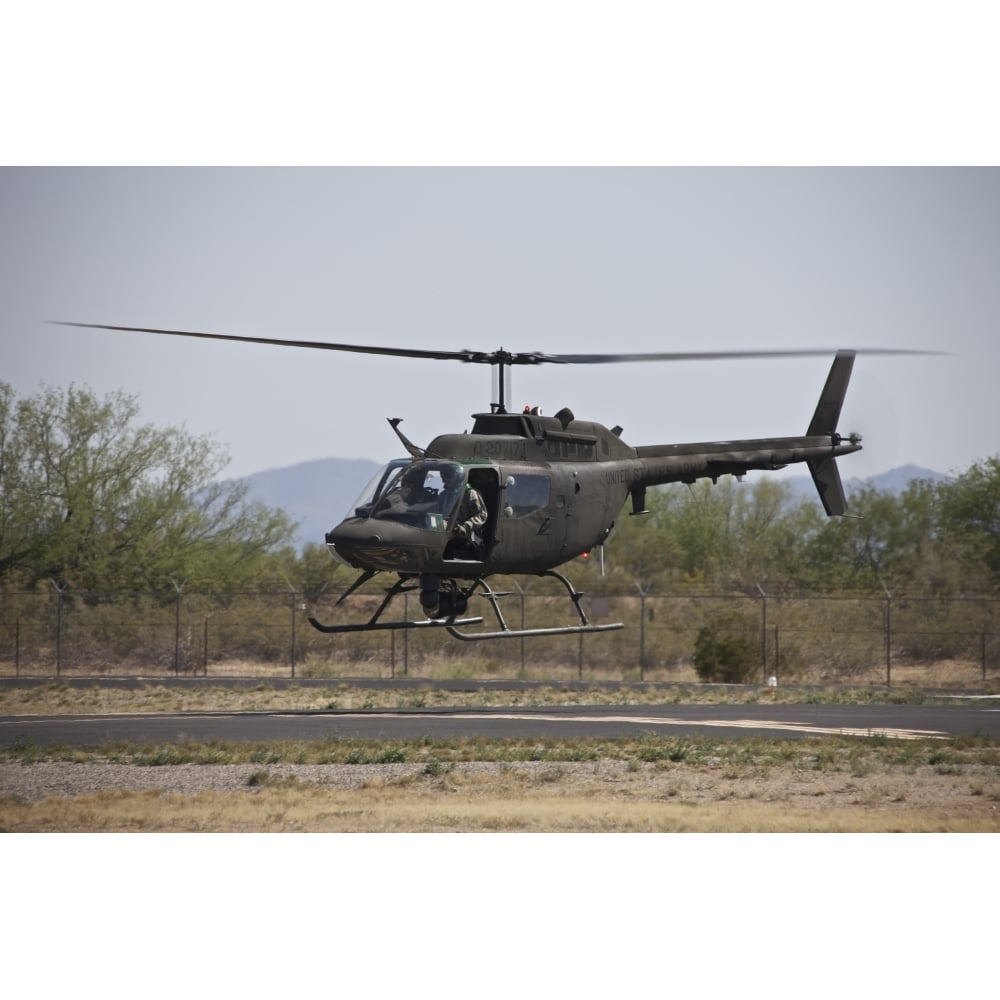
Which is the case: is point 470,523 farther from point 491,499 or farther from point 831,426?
point 831,426

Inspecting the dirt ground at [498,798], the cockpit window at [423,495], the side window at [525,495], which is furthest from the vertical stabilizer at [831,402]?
the cockpit window at [423,495]

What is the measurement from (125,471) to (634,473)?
3132 centimetres

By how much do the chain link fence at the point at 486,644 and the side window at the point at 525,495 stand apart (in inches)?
797

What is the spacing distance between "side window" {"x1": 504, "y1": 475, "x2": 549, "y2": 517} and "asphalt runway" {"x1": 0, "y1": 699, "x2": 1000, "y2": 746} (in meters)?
4.20

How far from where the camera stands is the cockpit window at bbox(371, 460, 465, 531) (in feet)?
69.9

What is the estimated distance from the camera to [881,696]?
35.4 metres

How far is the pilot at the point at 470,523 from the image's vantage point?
71.7 ft

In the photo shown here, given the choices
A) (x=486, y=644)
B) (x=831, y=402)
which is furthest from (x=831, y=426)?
(x=486, y=644)

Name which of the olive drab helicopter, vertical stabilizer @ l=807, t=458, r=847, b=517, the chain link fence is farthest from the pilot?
the chain link fence

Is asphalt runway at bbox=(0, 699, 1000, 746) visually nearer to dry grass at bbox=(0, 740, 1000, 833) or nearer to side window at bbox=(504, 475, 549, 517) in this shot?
dry grass at bbox=(0, 740, 1000, 833)

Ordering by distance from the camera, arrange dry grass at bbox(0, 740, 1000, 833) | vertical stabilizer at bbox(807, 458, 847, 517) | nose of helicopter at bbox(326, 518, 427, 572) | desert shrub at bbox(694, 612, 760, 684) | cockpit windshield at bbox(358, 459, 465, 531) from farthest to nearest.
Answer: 1. desert shrub at bbox(694, 612, 760, 684)
2. vertical stabilizer at bbox(807, 458, 847, 517)
3. cockpit windshield at bbox(358, 459, 465, 531)
4. nose of helicopter at bbox(326, 518, 427, 572)
5. dry grass at bbox(0, 740, 1000, 833)

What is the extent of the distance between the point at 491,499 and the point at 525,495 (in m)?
0.59

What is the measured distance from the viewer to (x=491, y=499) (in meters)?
22.0
